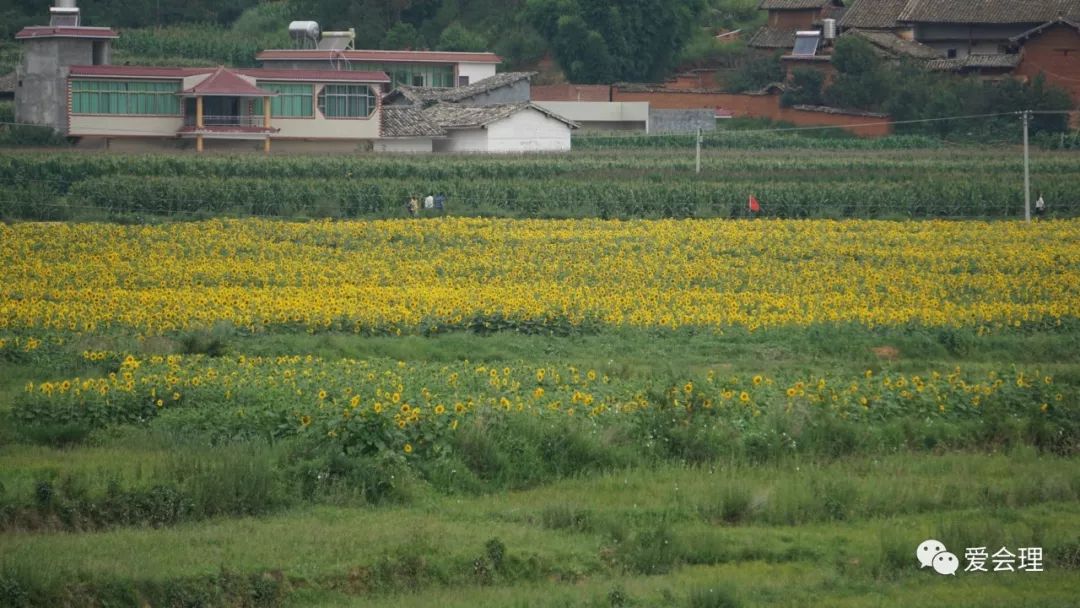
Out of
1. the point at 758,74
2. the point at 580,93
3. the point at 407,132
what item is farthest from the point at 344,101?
the point at 758,74

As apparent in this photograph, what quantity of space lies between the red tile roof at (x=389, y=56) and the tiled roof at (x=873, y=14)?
20331mm


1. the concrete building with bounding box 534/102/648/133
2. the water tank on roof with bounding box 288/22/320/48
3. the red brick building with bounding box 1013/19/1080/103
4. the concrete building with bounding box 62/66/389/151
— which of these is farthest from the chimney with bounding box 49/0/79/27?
the red brick building with bounding box 1013/19/1080/103

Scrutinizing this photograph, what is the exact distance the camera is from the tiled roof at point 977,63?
78062 mm

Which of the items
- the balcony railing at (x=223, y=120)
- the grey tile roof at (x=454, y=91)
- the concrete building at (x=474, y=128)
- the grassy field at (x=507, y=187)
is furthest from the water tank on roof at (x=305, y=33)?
the grassy field at (x=507, y=187)

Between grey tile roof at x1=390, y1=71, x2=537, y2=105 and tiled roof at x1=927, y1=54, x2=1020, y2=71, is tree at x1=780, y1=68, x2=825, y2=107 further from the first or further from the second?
grey tile roof at x1=390, y1=71, x2=537, y2=105

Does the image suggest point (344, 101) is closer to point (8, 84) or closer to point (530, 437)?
point (8, 84)

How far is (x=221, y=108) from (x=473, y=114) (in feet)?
35.8

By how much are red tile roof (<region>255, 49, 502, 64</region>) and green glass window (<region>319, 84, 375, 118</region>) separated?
7.67m

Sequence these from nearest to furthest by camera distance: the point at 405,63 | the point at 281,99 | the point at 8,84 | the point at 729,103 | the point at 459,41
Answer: the point at 281,99 < the point at 8,84 < the point at 405,63 < the point at 729,103 < the point at 459,41

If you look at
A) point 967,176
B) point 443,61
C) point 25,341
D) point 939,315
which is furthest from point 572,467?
point 443,61

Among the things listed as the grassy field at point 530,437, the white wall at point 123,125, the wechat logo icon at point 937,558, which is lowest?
the wechat logo icon at point 937,558

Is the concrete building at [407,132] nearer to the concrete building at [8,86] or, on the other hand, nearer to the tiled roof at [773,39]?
the concrete building at [8,86]

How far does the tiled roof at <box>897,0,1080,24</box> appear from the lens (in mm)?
79312

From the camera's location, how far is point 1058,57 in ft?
253
